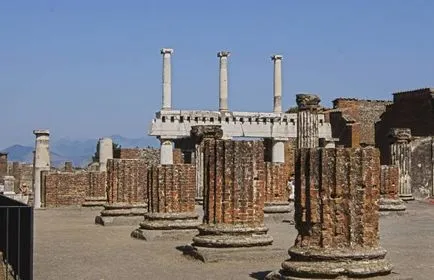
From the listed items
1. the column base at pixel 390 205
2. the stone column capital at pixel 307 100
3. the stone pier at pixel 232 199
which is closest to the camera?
the stone pier at pixel 232 199

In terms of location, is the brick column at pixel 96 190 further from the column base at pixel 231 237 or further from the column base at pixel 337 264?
the column base at pixel 337 264

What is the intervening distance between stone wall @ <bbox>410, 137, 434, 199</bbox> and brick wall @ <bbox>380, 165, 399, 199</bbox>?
12513 mm

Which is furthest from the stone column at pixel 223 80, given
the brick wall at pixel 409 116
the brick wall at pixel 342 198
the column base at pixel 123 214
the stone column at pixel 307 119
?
the brick wall at pixel 342 198

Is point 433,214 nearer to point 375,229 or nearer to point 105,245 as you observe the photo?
point 105,245

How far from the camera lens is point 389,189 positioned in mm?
21953

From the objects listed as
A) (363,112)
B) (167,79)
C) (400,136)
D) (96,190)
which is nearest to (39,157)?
(96,190)

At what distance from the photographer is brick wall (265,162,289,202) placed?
67.5 feet

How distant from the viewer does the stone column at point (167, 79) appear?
40.8m

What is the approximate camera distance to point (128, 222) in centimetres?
1967

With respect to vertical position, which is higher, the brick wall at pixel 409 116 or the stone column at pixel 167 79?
the stone column at pixel 167 79

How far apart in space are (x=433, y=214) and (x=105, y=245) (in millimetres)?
13596

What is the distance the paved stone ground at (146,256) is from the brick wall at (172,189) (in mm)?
822

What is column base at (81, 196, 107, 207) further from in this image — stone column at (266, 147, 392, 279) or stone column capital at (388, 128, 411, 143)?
stone column at (266, 147, 392, 279)

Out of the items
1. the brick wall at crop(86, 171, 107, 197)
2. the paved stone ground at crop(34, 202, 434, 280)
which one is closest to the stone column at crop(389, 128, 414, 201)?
the paved stone ground at crop(34, 202, 434, 280)
